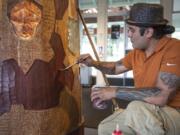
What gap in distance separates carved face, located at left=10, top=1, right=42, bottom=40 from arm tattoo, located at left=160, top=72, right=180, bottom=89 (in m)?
1.10

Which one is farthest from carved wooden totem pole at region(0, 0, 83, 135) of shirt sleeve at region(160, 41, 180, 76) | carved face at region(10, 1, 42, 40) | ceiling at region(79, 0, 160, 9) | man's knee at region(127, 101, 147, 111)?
ceiling at region(79, 0, 160, 9)

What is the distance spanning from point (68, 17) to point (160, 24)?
92cm

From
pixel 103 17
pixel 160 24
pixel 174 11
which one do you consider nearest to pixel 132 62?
pixel 160 24

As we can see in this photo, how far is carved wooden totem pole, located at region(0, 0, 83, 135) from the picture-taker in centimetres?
257

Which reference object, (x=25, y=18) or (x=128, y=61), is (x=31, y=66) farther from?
(x=128, y=61)

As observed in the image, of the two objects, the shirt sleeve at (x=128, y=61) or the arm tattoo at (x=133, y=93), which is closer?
the arm tattoo at (x=133, y=93)

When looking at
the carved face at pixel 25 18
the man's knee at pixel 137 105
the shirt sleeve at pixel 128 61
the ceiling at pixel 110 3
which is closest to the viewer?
the man's knee at pixel 137 105

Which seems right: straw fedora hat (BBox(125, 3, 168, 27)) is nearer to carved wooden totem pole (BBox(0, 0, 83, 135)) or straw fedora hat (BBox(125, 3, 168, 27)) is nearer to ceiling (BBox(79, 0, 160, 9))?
carved wooden totem pole (BBox(0, 0, 83, 135))

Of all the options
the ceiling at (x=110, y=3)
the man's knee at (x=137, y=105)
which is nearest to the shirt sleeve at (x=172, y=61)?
the man's knee at (x=137, y=105)

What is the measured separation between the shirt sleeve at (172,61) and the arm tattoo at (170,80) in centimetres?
3

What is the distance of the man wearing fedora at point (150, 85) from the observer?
2.40m

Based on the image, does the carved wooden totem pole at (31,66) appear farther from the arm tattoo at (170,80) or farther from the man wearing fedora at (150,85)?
the arm tattoo at (170,80)

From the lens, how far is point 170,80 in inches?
95.1

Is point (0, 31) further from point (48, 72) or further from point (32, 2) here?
point (48, 72)
